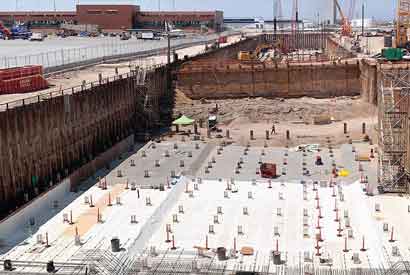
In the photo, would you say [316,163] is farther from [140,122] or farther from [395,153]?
[140,122]

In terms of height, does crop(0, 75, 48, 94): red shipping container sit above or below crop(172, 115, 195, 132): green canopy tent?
above

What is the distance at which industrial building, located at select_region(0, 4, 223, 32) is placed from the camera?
141125 mm

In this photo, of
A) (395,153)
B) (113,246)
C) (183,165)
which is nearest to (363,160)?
(395,153)

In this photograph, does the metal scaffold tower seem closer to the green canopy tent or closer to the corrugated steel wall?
the corrugated steel wall

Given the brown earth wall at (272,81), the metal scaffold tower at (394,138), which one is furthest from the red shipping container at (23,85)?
the metal scaffold tower at (394,138)

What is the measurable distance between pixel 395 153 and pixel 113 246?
14445 mm

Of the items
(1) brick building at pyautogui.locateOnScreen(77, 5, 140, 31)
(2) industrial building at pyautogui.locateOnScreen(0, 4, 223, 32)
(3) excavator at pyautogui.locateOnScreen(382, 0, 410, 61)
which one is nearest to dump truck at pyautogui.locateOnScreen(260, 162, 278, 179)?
(3) excavator at pyautogui.locateOnScreen(382, 0, 410, 61)

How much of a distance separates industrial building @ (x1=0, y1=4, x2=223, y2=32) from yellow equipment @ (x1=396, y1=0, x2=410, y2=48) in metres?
65.3

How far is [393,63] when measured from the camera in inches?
1946

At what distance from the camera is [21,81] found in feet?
125

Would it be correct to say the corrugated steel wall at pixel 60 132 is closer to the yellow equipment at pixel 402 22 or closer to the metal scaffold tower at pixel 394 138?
the metal scaffold tower at pixel 394 138

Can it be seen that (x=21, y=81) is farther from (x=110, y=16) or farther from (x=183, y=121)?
(x=110, y=16)

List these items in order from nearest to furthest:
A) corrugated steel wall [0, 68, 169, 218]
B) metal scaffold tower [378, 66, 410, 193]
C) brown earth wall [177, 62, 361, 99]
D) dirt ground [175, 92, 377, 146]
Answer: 1. corrugated steel wall [0, 68, 169, 218]
2. metal scaffold tower [378, 66, 410, 193]
3. dirt ground [175, 92, 377, 146]
4. brown earth wall [177, 62, 361, 99]

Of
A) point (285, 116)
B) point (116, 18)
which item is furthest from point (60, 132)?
point (116, 18)
